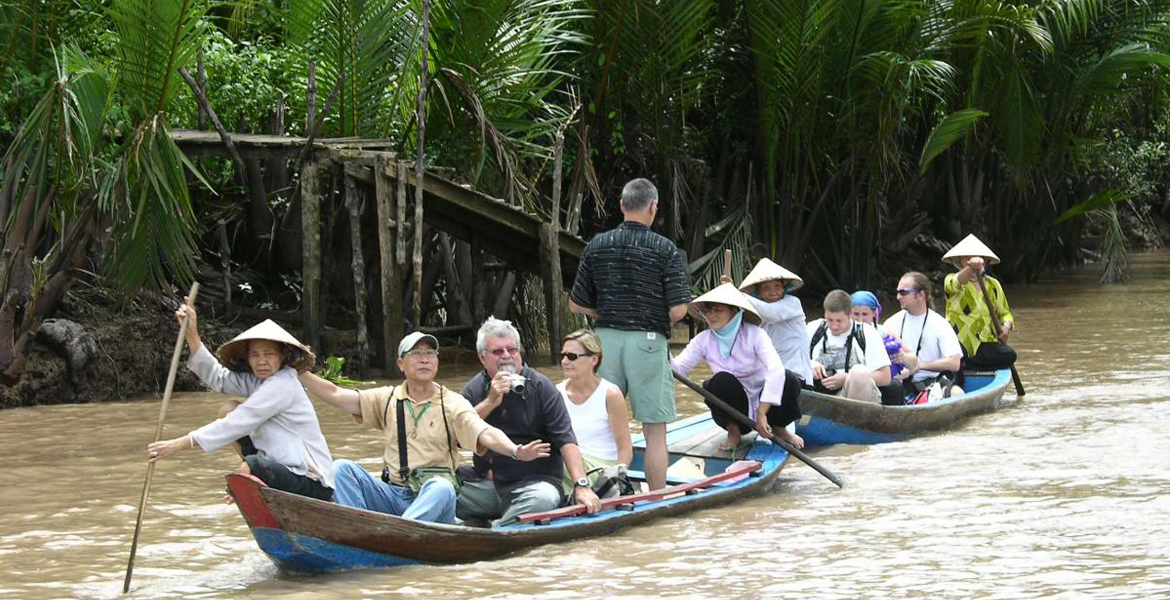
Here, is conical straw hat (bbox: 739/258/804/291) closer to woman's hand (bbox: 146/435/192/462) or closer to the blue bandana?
the blue bandana

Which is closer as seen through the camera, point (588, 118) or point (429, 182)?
point (429, 182)

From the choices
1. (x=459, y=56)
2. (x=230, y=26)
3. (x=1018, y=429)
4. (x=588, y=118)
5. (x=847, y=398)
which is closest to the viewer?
(x=847, y=398)

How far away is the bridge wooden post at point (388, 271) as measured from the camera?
1359 cm

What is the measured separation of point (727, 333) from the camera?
28.7 feet

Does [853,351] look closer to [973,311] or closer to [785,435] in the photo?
[785,435]

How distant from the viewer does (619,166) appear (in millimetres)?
19359

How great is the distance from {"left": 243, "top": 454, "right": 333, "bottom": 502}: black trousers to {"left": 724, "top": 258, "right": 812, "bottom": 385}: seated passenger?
354 centimetres

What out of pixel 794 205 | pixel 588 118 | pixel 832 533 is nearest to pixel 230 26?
pixel 588 118

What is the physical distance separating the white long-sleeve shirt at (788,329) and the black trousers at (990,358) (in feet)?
9.89

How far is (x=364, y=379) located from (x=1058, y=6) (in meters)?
10.2

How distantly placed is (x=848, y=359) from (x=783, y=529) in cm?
263

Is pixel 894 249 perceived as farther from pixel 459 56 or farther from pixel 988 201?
pixel 459 56

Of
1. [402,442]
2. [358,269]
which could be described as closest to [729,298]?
[402,442]

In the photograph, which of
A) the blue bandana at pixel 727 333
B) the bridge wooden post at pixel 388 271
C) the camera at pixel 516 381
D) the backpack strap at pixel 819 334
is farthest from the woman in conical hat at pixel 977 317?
the camera at pixel 516 381
